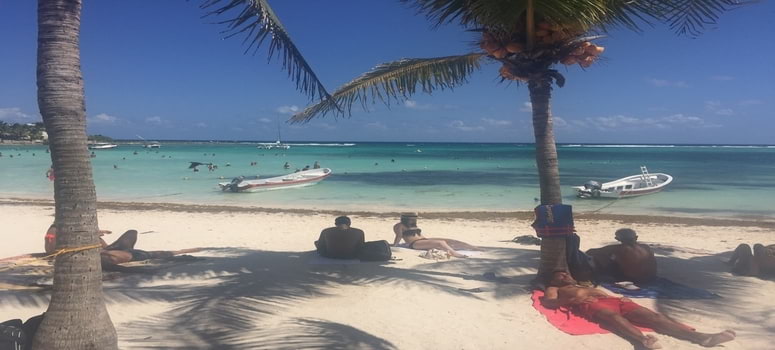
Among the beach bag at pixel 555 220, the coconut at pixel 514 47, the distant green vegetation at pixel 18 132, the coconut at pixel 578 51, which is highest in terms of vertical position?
the distant green vegetation at pixel 18 132

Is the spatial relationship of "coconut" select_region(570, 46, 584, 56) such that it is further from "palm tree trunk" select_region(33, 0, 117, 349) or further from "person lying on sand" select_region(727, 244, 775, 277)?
"palm tree trunk" select_region(33, 0, 117, 349)

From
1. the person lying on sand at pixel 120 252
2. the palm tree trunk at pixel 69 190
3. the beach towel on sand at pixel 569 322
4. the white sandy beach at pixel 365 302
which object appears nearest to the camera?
the palm tree trunk at pixel 69 190

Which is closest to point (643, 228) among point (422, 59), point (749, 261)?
point (749, 261)

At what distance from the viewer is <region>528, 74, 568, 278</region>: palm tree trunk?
589 centimetres

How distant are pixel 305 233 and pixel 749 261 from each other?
24.8ft

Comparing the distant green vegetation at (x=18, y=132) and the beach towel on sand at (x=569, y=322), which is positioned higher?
the distant green vegetation at (x=18, y=132)

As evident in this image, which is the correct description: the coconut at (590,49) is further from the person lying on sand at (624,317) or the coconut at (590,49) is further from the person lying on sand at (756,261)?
the person lying on sand at (756,261)

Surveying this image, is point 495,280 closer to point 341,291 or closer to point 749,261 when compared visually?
point 341,291

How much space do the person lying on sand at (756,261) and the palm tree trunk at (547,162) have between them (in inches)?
105

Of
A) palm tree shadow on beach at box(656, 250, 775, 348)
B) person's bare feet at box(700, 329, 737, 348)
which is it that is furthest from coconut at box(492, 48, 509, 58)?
person's bare feet at box(700, 329, 737, 348)

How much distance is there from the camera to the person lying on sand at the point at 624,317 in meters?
4.53

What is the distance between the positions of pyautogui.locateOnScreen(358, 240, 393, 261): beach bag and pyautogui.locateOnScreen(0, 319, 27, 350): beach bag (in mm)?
4414

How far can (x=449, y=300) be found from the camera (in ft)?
19.1

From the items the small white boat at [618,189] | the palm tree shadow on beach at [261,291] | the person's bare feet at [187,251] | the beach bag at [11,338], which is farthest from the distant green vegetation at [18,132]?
the beach bag at [11,338]
